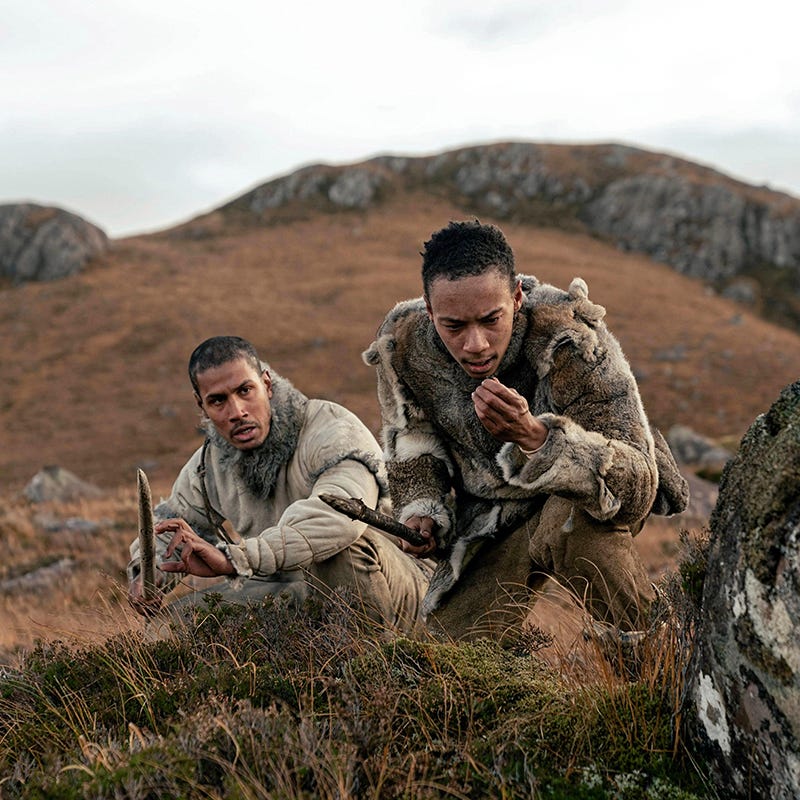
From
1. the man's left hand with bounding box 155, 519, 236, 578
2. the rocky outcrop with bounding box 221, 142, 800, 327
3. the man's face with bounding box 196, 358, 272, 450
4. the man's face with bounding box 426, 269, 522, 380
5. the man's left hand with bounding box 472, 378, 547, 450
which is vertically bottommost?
the man's left hand with bounding box 155, 519, 236, 578

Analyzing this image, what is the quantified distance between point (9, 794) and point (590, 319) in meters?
2.79

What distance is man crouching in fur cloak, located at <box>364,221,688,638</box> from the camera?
129 inches

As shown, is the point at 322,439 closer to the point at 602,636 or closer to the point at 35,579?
the point at 602,636

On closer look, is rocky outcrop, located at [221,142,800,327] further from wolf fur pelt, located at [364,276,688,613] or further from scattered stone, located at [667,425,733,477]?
wolf fur pelt, located at [364,276,688,613]

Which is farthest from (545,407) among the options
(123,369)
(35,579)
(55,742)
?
(123,369)

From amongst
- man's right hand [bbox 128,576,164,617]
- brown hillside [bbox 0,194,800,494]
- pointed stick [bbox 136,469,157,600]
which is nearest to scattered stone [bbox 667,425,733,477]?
brown hillside [bbox 0,194,800,494]

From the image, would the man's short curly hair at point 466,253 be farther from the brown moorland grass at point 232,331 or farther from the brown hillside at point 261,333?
the brown hillside at point 261,333

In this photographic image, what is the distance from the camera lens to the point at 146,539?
3832mm

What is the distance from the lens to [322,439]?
15.3 feet

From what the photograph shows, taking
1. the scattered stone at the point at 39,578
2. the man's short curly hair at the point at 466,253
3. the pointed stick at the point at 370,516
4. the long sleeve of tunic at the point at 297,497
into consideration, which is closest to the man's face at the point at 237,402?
the long sleeve of tunic at the point at 297,497

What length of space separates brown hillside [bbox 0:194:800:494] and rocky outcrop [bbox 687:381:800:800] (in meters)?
17.4

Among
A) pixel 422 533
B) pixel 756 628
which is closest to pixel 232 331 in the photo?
pixel 422 533

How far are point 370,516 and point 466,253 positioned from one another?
1.22m

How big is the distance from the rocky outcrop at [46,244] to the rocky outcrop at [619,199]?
18.8 metres
